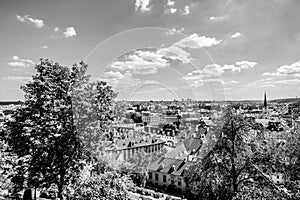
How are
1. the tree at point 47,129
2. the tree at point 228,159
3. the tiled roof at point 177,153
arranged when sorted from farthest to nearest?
the tiled roof at point 177,153 → the tree at point 47,129 → the tree at point 228,159

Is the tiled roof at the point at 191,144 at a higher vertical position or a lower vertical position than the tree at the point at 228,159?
lower

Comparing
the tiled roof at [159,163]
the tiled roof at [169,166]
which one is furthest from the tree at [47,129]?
the tiled roof at [159,163]

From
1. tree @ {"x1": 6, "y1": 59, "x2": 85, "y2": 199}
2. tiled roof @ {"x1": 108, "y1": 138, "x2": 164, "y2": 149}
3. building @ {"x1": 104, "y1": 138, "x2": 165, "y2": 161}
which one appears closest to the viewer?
tree @ {"x1": 6, "y1": 59, "x2": 85, "y2": 199}

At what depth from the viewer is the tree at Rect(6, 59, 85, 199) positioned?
842cm

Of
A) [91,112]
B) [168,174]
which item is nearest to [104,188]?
[91,112]

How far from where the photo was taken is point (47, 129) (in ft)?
28.4

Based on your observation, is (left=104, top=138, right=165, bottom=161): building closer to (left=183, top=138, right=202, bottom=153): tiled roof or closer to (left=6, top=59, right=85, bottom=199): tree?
(left=183, top=138, right=202, bottom=153): tiled roof

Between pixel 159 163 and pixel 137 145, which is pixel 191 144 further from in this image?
pixel 137 145

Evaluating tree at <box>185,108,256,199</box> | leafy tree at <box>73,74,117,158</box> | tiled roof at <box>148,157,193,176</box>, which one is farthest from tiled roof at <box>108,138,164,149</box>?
tree at <box>185,108,256,199</box>

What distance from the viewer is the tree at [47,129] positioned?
842 cm

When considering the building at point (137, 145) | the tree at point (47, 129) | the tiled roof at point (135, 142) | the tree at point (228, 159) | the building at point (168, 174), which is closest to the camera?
the tree at point (228, 159)

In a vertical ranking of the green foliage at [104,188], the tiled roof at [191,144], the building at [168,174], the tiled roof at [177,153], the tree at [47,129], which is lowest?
the building at [168,174]

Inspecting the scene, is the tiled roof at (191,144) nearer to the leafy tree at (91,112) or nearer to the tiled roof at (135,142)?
the tiled roof at (135,142)

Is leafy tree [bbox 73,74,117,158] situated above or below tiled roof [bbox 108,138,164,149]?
above
